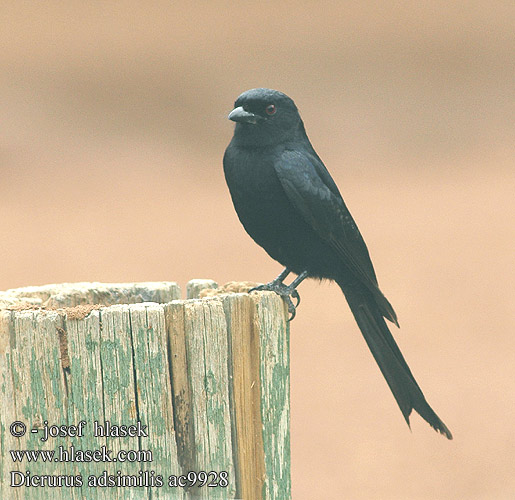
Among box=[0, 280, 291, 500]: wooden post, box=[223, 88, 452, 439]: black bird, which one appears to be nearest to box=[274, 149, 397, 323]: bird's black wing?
box=[223, 88, 452, 439]: black bird

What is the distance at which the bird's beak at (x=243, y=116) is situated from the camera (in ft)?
11.8

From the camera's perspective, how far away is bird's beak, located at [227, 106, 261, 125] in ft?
11.8

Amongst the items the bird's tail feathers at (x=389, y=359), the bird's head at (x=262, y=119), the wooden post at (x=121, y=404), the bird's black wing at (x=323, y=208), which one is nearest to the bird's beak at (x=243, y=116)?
the bird's head at (x=262, y=119)

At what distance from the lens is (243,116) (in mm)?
3623

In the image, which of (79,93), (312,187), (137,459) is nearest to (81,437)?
(137,459)

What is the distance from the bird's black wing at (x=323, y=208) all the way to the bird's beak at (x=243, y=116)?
0.19 m

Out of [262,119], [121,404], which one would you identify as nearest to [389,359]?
[262,119]

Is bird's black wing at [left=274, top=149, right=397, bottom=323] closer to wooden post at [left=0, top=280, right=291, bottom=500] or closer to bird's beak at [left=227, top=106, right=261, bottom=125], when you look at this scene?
bird's beak at [left=227, top=106, right=261, bottom=125]

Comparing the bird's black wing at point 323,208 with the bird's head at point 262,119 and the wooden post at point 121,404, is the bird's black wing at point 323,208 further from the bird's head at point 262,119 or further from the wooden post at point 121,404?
the wooden post at point 121,404

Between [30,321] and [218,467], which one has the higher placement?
[30,321]

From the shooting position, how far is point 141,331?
234 cm

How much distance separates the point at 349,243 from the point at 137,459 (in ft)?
5.43

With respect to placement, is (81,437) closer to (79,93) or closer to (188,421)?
(188,421)

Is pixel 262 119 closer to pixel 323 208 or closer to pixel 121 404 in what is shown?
pixel 323 208
